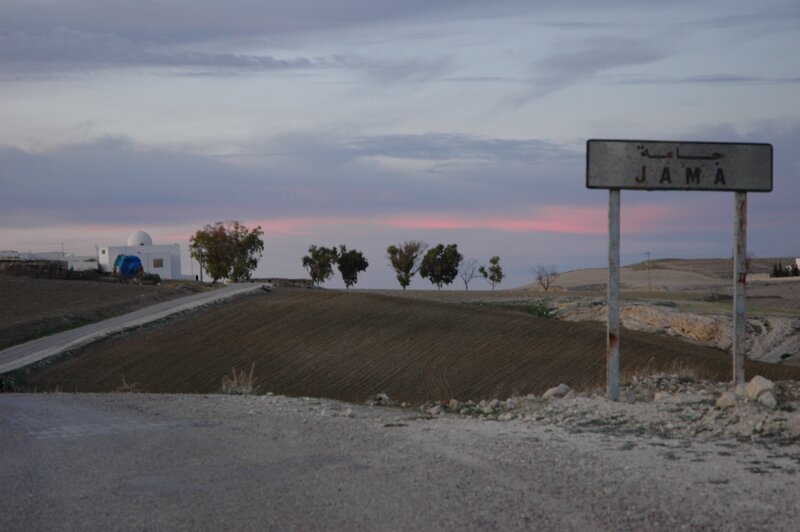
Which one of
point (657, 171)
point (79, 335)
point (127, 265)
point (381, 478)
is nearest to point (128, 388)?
point (79, 335)

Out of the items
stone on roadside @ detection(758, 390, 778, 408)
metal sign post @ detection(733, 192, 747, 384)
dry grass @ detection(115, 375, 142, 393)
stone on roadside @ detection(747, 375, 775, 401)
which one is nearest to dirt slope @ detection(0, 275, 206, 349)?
dry grass @ detection(115, 375, 142, 393)

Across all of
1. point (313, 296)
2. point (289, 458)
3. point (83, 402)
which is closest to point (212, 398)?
point (83, 402)

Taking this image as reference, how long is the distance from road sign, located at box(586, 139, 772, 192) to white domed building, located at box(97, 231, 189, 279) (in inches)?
3293

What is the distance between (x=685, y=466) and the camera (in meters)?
8.73

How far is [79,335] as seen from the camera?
124 feet

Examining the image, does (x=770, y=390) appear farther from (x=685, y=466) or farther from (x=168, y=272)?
(x=168, y=272)

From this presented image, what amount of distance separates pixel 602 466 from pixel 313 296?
116ft

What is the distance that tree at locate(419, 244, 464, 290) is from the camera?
320 feet

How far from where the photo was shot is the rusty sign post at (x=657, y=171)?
13.5 m

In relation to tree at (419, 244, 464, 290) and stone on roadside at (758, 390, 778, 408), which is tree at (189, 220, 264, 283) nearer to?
tree at (419, 244, 464, 290)

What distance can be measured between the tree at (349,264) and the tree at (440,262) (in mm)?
7415

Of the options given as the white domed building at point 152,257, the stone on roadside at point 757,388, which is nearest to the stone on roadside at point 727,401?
the stone on roadside at point 757,388

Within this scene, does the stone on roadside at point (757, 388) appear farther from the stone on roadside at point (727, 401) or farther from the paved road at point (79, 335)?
Answer: the paved road at point (79, 335)

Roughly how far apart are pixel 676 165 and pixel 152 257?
8639 centimetres
